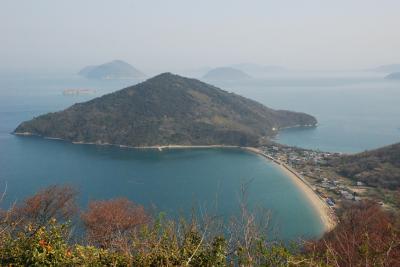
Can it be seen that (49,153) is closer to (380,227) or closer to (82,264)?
(380,227)

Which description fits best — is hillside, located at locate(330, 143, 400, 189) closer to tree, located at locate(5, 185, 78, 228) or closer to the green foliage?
tree, located at locate(5, 185, 78, 228)

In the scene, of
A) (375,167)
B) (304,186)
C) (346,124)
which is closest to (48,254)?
(304,186)

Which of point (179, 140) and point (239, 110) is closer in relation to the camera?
point (179, 140)

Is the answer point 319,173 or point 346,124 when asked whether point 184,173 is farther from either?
point 346,124

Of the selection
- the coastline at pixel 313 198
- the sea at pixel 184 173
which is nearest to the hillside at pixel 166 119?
the sea at pixel 184 173

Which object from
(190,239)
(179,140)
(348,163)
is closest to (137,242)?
(190,239)

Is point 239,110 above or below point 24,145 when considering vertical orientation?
above

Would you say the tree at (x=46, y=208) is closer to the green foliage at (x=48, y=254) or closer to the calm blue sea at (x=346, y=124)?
the green foliage at (x=48, y=254)
